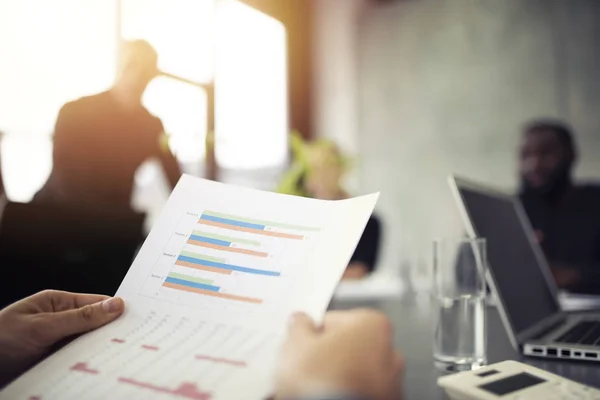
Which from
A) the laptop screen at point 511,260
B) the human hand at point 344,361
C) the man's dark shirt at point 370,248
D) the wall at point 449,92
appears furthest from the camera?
the wall at point 449,92

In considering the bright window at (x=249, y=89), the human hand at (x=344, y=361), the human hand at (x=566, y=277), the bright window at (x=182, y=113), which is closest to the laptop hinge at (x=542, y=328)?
the human hand at (x=344, y=361)

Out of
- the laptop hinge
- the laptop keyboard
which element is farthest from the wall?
the laptop keyboard

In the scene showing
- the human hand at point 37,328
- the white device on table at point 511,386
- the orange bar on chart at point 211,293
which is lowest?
the white device on table at point 511,386

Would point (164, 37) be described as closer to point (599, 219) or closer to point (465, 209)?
point (465, 209)

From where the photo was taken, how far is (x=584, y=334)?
2.44 ft

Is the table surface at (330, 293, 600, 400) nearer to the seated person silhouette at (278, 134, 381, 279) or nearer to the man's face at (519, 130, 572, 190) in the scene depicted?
the seated person silhouette at (278, 134, 381, 279)

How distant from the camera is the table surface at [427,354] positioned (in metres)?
0.55

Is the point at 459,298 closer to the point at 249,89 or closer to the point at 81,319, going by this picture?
the point at 81,319

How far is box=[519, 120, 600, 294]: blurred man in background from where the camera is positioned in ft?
7.11

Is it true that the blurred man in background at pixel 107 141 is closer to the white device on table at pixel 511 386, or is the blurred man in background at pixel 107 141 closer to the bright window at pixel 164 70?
the bright window at pixel 164 70

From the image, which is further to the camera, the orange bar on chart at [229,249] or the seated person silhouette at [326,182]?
the seated person silhouette at [326,182]

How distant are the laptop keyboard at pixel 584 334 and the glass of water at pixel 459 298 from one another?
13cm

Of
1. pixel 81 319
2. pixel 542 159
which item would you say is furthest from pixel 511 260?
pixel 542 159

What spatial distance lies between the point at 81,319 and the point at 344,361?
27 cm
